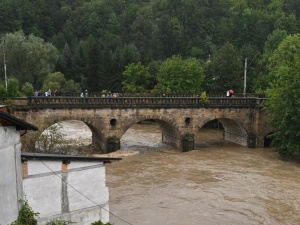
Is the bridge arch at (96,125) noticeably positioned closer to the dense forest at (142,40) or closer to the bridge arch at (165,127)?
the bridge arch at (165,127)

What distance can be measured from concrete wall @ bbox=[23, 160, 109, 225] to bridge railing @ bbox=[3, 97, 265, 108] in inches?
912

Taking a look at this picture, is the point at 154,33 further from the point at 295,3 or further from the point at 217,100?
the point at 217,100

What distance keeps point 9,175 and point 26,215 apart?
1848mm

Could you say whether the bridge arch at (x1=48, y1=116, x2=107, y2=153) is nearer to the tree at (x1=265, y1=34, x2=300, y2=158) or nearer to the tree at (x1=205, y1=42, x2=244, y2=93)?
the tree at (x1=265, y1=34, x2=300, y2=158)

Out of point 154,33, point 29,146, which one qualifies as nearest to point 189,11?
point 154,33

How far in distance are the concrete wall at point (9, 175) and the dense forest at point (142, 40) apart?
45.8m

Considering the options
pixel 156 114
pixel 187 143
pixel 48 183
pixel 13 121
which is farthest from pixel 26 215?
pixel 187 143

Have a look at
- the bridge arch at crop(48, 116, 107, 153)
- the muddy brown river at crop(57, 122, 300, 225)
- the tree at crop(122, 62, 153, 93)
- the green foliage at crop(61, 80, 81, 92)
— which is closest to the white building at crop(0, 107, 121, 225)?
the muddy brown river at crop(57, 122, 300, 225)

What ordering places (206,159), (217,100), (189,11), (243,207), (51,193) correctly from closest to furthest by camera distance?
(51,193), (243,207), (206,159), (217,100), (189,11)

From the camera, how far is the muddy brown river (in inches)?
1003

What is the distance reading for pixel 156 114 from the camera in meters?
44.2

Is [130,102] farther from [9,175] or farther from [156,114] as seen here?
[9,175]

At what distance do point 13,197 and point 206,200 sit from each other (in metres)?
17.3

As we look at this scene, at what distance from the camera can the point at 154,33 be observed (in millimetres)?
102125
